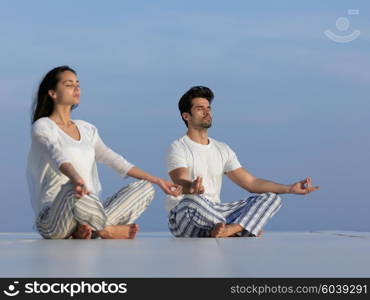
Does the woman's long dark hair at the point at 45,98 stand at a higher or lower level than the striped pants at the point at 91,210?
higher

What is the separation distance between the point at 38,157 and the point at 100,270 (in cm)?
260

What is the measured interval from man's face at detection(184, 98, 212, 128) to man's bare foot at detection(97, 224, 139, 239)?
40.7 inches

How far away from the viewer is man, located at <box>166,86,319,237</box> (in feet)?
18.9

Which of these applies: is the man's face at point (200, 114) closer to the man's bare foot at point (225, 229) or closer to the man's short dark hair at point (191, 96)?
the man's short dark hair at point (191, 96)

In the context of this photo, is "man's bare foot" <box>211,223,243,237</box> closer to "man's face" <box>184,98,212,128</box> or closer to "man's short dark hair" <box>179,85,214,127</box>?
"man's face" <box>184,98,212,128</box>

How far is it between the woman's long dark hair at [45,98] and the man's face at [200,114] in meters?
0.97

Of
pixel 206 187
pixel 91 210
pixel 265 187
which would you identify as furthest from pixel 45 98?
pixel 265 187

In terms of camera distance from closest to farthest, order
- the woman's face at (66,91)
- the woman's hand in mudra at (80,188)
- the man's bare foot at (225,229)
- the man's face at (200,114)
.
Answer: the woman's hand in mudra at (80,188) → the woman's face at (66,91) → the man's bare foot at (225,229) → the man's face at (200,114)

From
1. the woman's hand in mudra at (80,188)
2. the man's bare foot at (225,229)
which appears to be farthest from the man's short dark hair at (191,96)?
the woman's hand in mudra at (80,188)

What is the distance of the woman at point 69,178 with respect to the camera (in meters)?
5.30

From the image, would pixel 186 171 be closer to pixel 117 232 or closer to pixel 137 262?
pixel 117 232

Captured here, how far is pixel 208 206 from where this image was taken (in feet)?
18.9

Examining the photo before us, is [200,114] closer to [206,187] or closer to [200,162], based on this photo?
[200,162]

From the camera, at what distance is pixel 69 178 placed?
5.10 m
